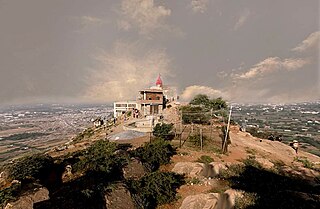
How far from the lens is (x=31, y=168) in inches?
822

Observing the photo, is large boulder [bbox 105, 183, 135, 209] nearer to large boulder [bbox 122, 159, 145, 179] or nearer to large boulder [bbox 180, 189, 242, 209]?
large boulder [bbox 122, 159, 145, 179]

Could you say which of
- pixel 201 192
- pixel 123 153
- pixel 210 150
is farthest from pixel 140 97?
pixel 201 192

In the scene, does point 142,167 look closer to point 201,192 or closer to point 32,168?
point 201,192

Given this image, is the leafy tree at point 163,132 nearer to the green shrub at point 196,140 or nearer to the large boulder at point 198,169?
the green shrub at point 196,140

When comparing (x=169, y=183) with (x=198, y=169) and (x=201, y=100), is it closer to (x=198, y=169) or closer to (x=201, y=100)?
(x=198, y=169)

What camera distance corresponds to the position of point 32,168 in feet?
68.8

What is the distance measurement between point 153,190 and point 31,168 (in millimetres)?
11593

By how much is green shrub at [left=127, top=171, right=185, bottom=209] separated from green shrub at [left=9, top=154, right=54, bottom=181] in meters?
9.75

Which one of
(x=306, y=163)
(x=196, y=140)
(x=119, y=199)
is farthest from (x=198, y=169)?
(x=306, y=163)

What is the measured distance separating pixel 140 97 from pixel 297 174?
49230 mm

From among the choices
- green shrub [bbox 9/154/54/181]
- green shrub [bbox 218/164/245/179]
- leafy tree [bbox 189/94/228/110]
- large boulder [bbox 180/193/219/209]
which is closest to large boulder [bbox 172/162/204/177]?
green shrub [bbox 218/164/245/179]

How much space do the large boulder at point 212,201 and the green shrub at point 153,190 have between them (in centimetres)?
155

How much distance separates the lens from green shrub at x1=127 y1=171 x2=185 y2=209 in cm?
1660

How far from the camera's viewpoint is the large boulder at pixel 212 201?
17806 millimetres
